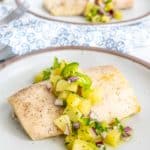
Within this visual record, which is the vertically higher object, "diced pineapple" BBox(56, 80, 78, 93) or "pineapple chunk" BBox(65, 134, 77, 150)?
"diced pineapple" BBox(56, 80, 78, 93)

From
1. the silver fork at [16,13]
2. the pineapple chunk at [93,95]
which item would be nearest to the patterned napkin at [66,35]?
the silver fork at [16,13]

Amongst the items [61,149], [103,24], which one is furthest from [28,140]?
[103,24]

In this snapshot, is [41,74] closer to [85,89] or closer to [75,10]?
[85,89]

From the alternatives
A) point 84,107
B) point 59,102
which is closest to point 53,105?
point 59,102

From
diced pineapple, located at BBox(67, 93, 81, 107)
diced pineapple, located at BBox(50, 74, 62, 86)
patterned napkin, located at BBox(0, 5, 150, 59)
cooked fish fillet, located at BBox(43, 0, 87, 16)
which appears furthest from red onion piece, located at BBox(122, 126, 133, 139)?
cooked fish fillet, located at BBox(43, 0, 87, 16)

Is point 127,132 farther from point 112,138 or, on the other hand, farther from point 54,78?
point 54,78

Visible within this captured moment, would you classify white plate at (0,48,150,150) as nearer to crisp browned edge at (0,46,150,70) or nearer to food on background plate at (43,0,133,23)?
crisp browned edge at (0,46,150,70)

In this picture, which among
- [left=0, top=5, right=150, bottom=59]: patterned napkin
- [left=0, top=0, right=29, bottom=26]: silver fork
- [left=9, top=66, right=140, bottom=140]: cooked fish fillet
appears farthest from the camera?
[left=0, top=0, right=29, bottom=26]: silver fork

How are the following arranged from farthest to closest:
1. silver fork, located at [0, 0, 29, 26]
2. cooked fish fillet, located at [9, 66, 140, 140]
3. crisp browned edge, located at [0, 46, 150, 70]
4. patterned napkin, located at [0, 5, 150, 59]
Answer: silver fork, located at [0, 0, 29, 26]
patterned napkin, located at [0, 5, 150, 59]
crisp browned edge, located at [0, 46, 150, 70]
cooked fish fillet, located at [9, 66, 140, 140]
